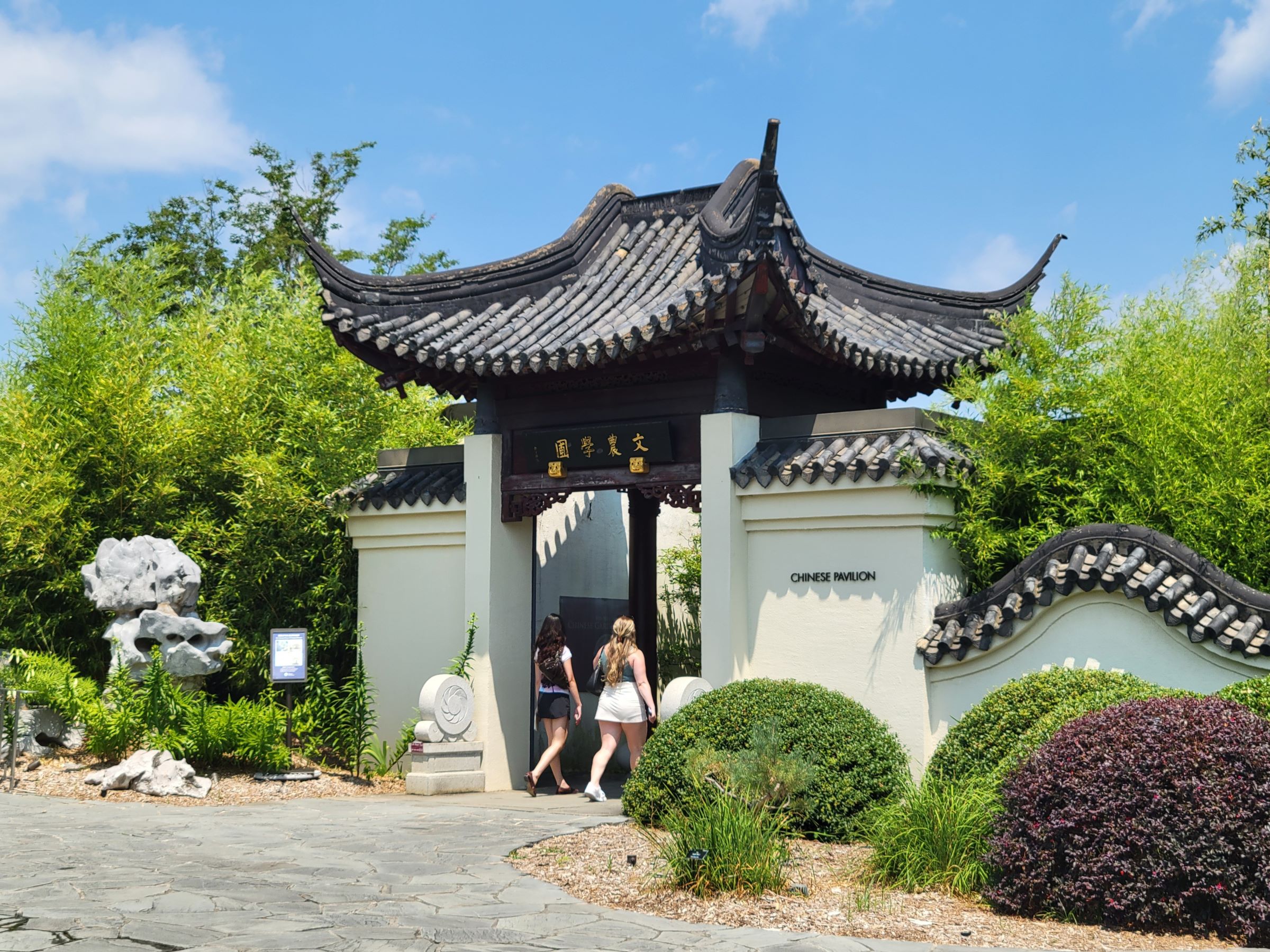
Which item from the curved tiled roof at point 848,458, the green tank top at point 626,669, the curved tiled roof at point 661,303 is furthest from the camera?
the green tank top at point 626,669

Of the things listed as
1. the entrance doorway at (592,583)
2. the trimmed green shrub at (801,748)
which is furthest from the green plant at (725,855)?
the entrance doorway at (592,583)

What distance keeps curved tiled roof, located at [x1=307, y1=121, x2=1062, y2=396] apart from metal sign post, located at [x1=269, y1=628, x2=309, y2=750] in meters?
2.56

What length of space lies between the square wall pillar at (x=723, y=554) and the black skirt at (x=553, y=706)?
1633 millimetres

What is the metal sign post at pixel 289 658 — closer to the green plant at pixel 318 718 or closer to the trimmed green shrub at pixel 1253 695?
the green plant at pixel 318 718

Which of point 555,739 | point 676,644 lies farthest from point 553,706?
point 676,644

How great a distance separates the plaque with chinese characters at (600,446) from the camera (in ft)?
36.2

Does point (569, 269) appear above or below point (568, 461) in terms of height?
above

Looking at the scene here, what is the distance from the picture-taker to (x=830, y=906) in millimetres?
6270

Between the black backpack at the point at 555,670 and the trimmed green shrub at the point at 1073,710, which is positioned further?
the black backpack at the point at 555,670

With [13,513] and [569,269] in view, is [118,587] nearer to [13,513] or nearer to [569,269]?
[13,513]

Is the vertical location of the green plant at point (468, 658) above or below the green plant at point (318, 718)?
above

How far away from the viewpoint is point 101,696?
483 inches

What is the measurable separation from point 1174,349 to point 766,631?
3.93 m

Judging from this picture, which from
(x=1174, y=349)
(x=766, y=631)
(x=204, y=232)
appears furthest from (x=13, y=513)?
(x=204, y=232)
